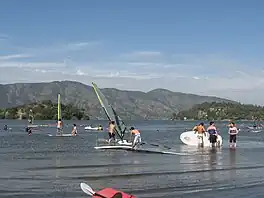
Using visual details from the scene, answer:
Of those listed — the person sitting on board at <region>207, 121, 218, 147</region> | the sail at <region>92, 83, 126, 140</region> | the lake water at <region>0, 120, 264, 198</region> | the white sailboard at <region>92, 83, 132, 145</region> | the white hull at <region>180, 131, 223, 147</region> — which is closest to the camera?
the lake water at <region>0, 120, 264, 198</region>

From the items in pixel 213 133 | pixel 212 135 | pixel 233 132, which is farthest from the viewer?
pixel 233 132

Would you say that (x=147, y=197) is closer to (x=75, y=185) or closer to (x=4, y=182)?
(x=75, y=185)

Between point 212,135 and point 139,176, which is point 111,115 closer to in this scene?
point 212,135

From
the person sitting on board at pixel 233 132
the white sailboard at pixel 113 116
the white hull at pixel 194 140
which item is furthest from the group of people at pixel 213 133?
the white sailboard at pixel 113 116

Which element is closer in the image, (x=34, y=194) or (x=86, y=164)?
(x=34, y=194)

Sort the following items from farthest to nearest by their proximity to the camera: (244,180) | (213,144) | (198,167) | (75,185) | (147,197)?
1. (213,144)
2. (198,167)
3. (244,180)
4. (75,185)
5. (147,197)

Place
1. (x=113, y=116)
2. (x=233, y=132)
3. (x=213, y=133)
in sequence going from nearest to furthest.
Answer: (x=213, y=133) → (x=233, y=132) → (x=113, y=116)

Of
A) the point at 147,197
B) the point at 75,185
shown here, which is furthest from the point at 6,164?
the point at 147,197

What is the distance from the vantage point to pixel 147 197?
45.9ft

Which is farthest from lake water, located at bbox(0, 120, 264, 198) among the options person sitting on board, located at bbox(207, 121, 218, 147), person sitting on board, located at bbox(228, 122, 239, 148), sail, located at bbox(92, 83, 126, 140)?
sail, located at bbox(92, 83, 126, 140)

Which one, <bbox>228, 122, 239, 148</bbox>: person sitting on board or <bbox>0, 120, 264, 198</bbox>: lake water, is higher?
<bbox>228, 122, 239, 148</bbox>: person sitting on board

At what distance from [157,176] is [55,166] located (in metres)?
5.39

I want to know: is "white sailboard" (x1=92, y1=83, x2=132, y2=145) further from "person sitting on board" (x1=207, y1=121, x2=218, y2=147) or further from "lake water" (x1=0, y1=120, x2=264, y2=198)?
"lake water" (x1=0, y1=120, x2=264, y2=198)

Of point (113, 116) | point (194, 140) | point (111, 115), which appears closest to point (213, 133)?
point (194, 140)
